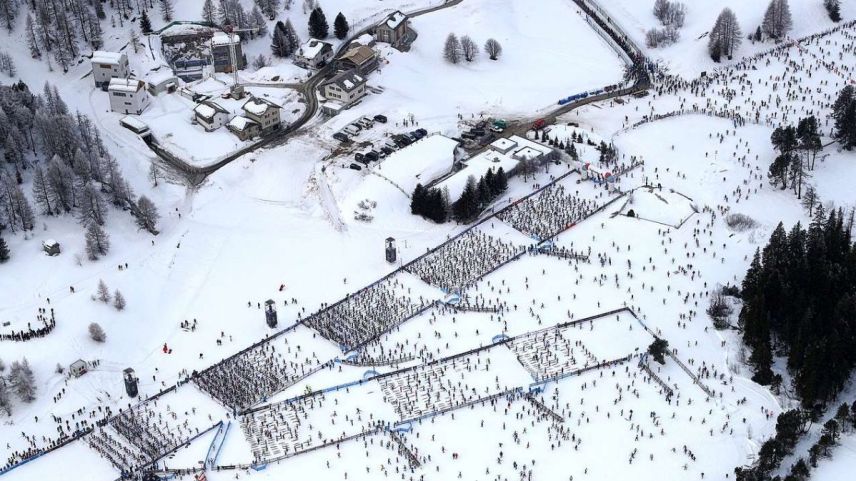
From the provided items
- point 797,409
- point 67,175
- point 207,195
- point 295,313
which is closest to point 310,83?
point 207,195

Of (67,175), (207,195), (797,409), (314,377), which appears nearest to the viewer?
(797,409)

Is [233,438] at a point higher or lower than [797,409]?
lower

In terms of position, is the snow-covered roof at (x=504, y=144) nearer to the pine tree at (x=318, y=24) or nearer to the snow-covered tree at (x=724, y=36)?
the snow-covered tree at (x=724, y=36)

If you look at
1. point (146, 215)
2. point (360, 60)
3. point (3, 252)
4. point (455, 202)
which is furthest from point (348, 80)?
point (3, 252)

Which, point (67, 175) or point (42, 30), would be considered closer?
point (67, 175)

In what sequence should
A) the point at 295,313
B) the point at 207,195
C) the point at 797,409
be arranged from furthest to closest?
the point at 207,195, the point at 295,313, the point at 797,409

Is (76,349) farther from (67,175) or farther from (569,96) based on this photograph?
(569,96)
